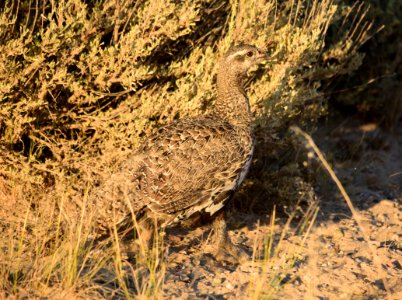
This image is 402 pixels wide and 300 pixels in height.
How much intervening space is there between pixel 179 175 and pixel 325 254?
149 cm

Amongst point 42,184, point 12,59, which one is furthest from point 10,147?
point 12,59

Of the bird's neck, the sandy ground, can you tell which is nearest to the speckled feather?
the bird's neck

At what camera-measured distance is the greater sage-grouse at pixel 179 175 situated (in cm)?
484

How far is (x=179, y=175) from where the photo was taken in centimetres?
491

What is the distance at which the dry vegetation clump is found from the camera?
4693 mm

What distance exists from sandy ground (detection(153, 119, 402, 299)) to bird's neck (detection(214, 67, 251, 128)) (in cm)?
92

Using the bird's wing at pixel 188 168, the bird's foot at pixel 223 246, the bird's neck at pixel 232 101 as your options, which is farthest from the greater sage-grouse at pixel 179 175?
the bird's foot at pixel 223 246

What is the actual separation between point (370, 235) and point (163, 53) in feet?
→ 7.89

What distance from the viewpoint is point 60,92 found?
526 cm

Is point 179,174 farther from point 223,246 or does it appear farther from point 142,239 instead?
point 223,246

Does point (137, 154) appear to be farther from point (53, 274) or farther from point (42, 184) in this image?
point (53, 274)

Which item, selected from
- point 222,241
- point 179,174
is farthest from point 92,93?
point 222,241

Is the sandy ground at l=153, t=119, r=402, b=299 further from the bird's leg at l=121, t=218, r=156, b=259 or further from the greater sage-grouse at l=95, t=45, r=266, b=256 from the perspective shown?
the greater sage-grouse at l=95, t=45, r=266, b=256

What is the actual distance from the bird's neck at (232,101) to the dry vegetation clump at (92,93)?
12cm
